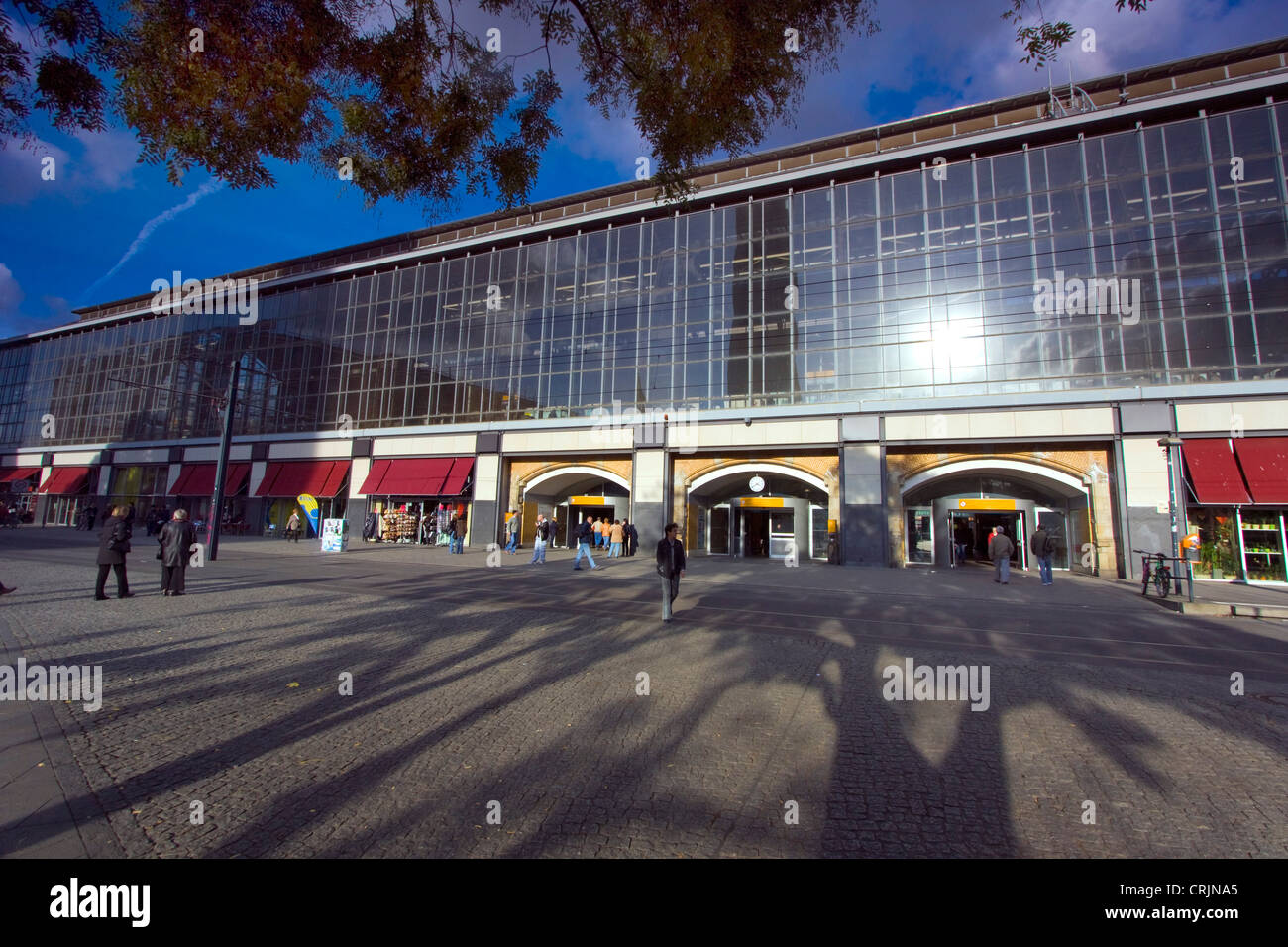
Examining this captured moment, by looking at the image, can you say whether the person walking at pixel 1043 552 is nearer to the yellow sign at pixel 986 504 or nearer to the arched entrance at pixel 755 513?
the yellow sign at pixel 986 504

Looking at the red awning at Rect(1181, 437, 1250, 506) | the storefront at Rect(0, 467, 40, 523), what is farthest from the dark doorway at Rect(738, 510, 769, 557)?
the storefront at Rect(0, 467, 40, 523)

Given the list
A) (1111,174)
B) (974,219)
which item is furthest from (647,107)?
(1111,174)

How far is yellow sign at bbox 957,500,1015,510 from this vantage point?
78.2 ft

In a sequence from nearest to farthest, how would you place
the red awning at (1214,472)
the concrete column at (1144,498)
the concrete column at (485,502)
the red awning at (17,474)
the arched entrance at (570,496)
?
the red awning at (1214,472) → the concrete column at (1144,498) → the arched entrance at (570,496) → the concrete column at (485,502) → the red awning at (17,474)

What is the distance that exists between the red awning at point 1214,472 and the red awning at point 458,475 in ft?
100

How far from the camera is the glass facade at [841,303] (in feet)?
67.6

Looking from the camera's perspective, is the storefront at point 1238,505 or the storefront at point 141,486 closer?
the storefront at point 1238,505

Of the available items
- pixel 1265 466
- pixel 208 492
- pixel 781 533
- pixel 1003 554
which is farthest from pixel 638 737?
pixel 208 492

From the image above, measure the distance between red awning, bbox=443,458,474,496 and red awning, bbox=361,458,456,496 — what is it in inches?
11.1

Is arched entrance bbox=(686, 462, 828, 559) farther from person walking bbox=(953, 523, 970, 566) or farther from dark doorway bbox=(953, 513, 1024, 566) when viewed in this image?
dark doorway bbox=(953, 513, 1024, 566)

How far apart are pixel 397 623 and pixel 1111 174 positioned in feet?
99.9

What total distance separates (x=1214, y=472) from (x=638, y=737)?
79.3 ft

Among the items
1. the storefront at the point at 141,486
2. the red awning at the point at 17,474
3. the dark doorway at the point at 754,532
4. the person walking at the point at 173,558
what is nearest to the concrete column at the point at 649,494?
the dark doorway at the point at 754,532

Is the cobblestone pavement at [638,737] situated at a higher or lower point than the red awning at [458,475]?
lower
